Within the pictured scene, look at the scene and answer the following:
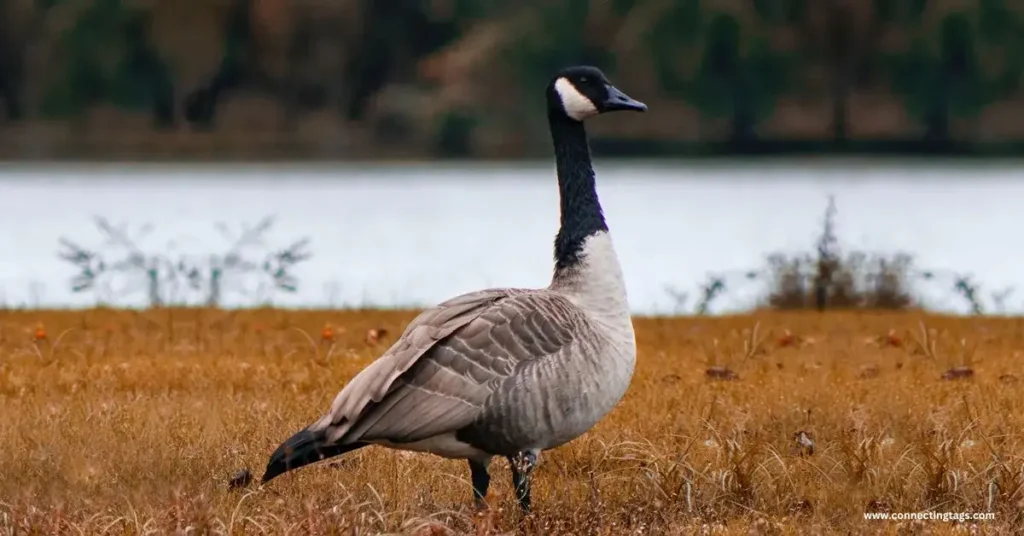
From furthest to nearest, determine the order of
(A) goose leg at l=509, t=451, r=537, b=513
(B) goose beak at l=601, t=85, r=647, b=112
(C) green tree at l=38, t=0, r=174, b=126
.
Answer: (C) green tree at l=38, t=0, r=174, b=126 < (B) goose beak at l=601, t=85, r=647, b=112 < (A) goose leg at l=509, t=451, r=537, b=513

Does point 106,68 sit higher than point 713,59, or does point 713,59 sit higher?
point 713,59

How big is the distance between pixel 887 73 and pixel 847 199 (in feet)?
16.7

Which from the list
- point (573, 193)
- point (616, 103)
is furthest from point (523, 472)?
point (616, 103)

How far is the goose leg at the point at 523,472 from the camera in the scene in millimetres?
6574

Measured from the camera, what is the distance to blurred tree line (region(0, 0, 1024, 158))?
4472 cm

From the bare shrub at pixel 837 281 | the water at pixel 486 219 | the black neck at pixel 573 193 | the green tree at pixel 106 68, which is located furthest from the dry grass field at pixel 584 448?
the green tree at pixel 106 68

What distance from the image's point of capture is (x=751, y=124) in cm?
5331

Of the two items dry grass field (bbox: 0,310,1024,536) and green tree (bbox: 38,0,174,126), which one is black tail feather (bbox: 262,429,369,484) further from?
green tree (bbox: 38,0,174,126)

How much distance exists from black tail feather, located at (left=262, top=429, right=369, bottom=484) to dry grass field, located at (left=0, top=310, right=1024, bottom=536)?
0.82 feet

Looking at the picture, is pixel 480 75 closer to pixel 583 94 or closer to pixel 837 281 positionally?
pixel 837 281

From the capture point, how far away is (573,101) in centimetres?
748

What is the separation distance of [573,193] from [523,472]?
149 cm

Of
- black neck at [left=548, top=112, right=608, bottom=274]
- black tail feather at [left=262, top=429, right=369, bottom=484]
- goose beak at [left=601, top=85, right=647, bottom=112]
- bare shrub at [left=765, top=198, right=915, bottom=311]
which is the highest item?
goose beak at [left=601, top=85, right=647, bottom=112]

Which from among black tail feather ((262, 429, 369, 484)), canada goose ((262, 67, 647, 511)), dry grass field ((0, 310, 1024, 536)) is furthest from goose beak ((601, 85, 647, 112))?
black tail feather ((262, 429, 369, 484))
